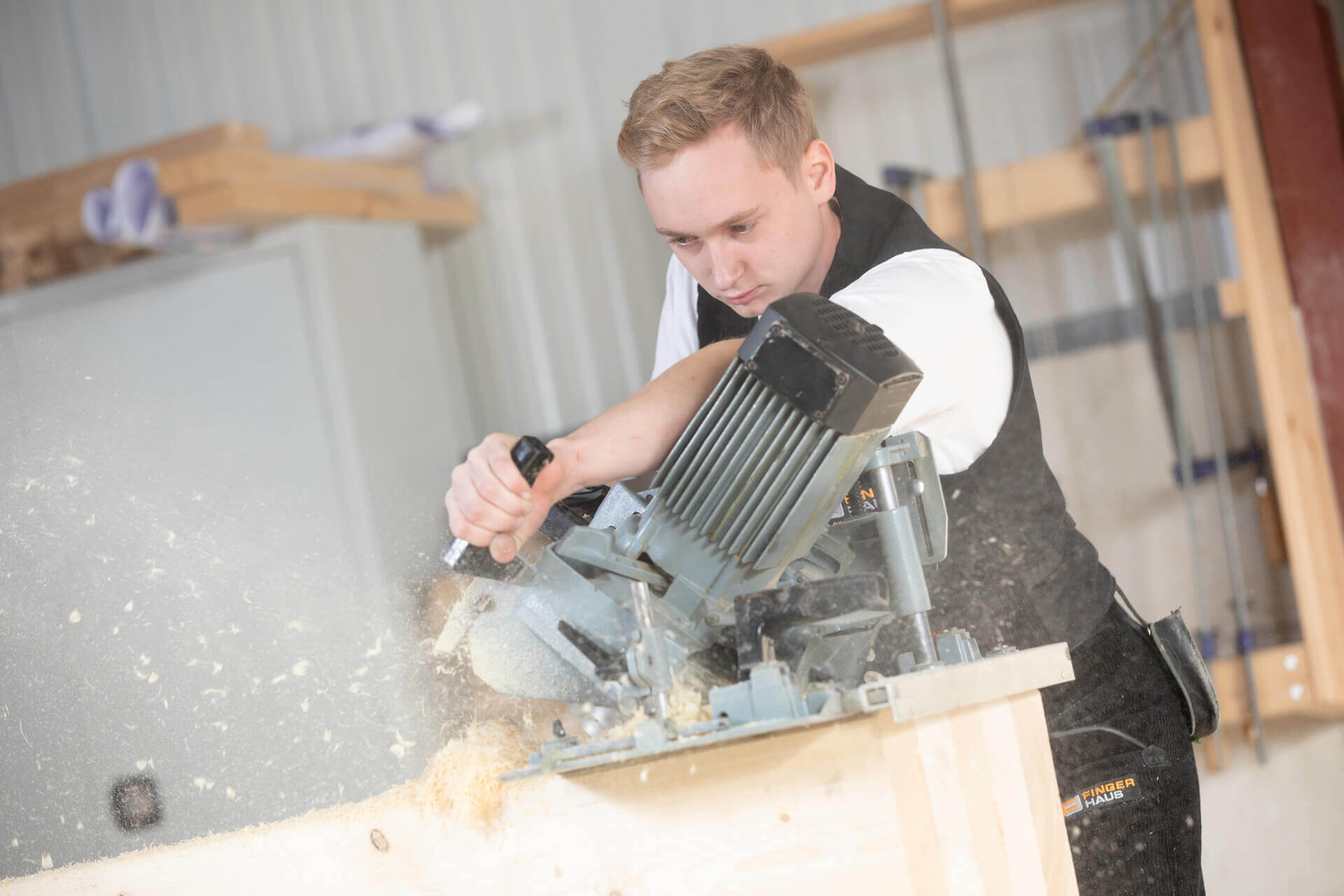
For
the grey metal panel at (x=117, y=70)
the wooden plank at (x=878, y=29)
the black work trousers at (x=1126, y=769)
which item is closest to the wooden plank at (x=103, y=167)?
the grey metal panel at (x=117, y=70)

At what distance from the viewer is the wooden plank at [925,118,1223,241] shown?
236 cm

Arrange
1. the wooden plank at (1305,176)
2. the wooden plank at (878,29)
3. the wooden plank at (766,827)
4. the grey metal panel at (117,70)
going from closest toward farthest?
the wooden plank at (766,827)
the wooden plank at (1305,176)
the wooden plank at (878,29)
the grey metal panel at (117,70)

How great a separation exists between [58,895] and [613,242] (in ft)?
7.71

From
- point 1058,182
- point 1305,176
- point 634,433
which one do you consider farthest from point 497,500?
point 1305,176

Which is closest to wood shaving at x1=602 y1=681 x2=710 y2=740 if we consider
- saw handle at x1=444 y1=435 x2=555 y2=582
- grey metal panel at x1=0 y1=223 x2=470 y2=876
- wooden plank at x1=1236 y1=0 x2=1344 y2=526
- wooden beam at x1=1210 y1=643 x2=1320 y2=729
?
saw handle at x1=444 y1=435 x2=555 y2=582

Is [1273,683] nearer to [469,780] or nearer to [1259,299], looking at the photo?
[1259,299]

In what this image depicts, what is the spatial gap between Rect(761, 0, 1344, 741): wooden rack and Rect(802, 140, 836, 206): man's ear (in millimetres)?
1329

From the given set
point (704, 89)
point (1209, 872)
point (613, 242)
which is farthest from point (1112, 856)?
point (613, 242)

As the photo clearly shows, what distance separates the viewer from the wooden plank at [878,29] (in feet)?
8.50

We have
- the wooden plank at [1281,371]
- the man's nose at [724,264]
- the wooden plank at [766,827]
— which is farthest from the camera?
the wooden plank at [1281,371]

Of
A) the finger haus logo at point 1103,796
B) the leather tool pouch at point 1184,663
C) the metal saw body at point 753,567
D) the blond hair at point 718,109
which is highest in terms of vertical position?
the blond hair at point 718,109

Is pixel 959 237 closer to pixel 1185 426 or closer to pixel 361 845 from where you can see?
pixel 1185 426

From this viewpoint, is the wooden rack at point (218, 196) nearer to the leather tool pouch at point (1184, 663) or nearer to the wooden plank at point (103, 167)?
the wooden plank at point (103, 167)

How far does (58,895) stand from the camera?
1.05 meters
